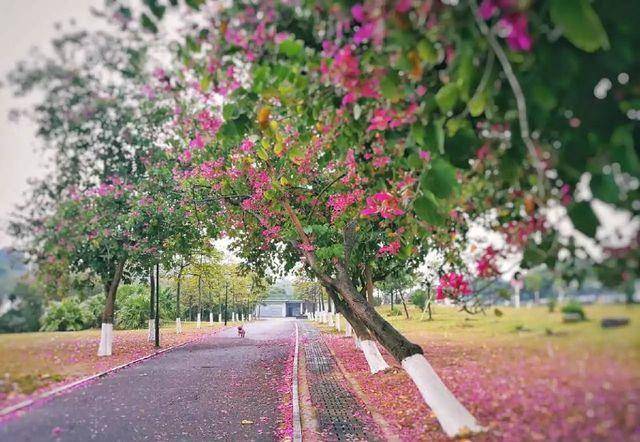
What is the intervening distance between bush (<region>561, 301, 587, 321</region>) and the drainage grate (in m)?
4.38

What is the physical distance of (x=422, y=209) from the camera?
3285 millimetres

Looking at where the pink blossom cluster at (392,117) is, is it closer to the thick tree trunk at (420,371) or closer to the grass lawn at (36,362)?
the grass lawn at (36,362)

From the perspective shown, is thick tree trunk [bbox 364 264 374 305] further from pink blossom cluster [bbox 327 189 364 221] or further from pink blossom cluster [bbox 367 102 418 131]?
pink blossom cluster [bbox 367 102 418 131]

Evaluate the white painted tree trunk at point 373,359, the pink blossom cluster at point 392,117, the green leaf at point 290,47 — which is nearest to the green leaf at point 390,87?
the pink blossom cluster at point 392,117

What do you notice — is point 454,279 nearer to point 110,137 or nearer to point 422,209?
point 422,209

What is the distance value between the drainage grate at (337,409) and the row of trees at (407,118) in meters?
1.23

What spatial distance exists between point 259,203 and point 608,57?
8177 millimetres

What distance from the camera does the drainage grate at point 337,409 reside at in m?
6.57

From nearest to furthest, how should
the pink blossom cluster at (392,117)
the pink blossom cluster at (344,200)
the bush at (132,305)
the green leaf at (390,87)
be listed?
1. the green leaf at (390,87)
2. the pink blossom cluster at (392,117)
3. the bush at (132,305)
4. the pink blossom cluster at (344,200)

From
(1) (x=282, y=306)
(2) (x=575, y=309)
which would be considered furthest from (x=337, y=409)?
(1) (x=282, y=306)

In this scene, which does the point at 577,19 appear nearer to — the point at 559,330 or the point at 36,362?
the point at 559,330

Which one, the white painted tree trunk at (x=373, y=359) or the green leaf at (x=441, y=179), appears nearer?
the green leaf at (x=441, y=179)

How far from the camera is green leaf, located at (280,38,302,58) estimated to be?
114 inches

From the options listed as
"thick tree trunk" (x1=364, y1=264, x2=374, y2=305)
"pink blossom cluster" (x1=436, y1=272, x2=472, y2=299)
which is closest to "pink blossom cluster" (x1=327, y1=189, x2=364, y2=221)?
"pink blossom cluster" (x1=436, y1=272, x2=472, y2=299)
